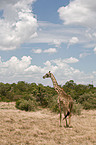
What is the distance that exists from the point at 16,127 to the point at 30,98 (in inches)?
414

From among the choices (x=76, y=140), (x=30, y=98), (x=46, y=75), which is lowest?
(x=76, y=140)

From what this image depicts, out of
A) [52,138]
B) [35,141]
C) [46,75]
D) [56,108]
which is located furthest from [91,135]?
[56,108]

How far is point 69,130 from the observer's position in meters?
9.00

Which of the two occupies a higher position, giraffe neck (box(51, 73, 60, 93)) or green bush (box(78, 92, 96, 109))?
giraffe neck (box(51, 73, 60, 93))

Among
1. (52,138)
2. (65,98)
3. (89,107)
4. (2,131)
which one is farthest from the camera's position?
(89,107)

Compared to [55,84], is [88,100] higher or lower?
lower

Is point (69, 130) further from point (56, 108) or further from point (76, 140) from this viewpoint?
point (56, 108)

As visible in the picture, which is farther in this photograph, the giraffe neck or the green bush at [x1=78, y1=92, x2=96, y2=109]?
the green bush at [x1=78, y1=92, x2=96, y2=109]

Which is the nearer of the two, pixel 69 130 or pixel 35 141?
pixel 35 141

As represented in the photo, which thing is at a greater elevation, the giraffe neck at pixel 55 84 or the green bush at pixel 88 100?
the giraffe neck at pixel 55 84

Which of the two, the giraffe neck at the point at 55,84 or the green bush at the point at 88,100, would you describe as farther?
the green bush at the point at 88,100

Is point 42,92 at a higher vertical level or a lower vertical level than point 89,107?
higher

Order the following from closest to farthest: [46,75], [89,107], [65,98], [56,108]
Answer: [65,98] < [46,75] < [56,108] < [89,107]

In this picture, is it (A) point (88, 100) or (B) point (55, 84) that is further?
(A) point (88, 100)
